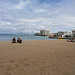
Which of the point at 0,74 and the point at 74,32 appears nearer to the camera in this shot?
the point at 0,74

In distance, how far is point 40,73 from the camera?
4.16 meters

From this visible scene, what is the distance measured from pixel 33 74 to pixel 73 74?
1925 millimetres

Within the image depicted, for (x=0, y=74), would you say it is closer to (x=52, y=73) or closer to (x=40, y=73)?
(x=40, y=73)

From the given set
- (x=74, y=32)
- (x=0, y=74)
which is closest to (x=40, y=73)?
(x=0, y=74)

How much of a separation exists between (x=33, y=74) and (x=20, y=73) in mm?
637

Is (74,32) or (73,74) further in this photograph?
(74,32)

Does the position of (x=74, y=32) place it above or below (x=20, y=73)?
above

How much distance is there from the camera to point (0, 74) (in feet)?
13.1

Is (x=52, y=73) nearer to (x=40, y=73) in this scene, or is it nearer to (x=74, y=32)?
(x=40, y=73)

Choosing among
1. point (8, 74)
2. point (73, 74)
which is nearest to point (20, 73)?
point (8, 74)

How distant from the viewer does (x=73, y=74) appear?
162 inches

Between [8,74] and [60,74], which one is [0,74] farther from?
[60,74]

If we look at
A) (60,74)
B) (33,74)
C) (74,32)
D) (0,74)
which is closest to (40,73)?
(33,74)

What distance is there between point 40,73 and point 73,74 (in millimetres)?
1589
